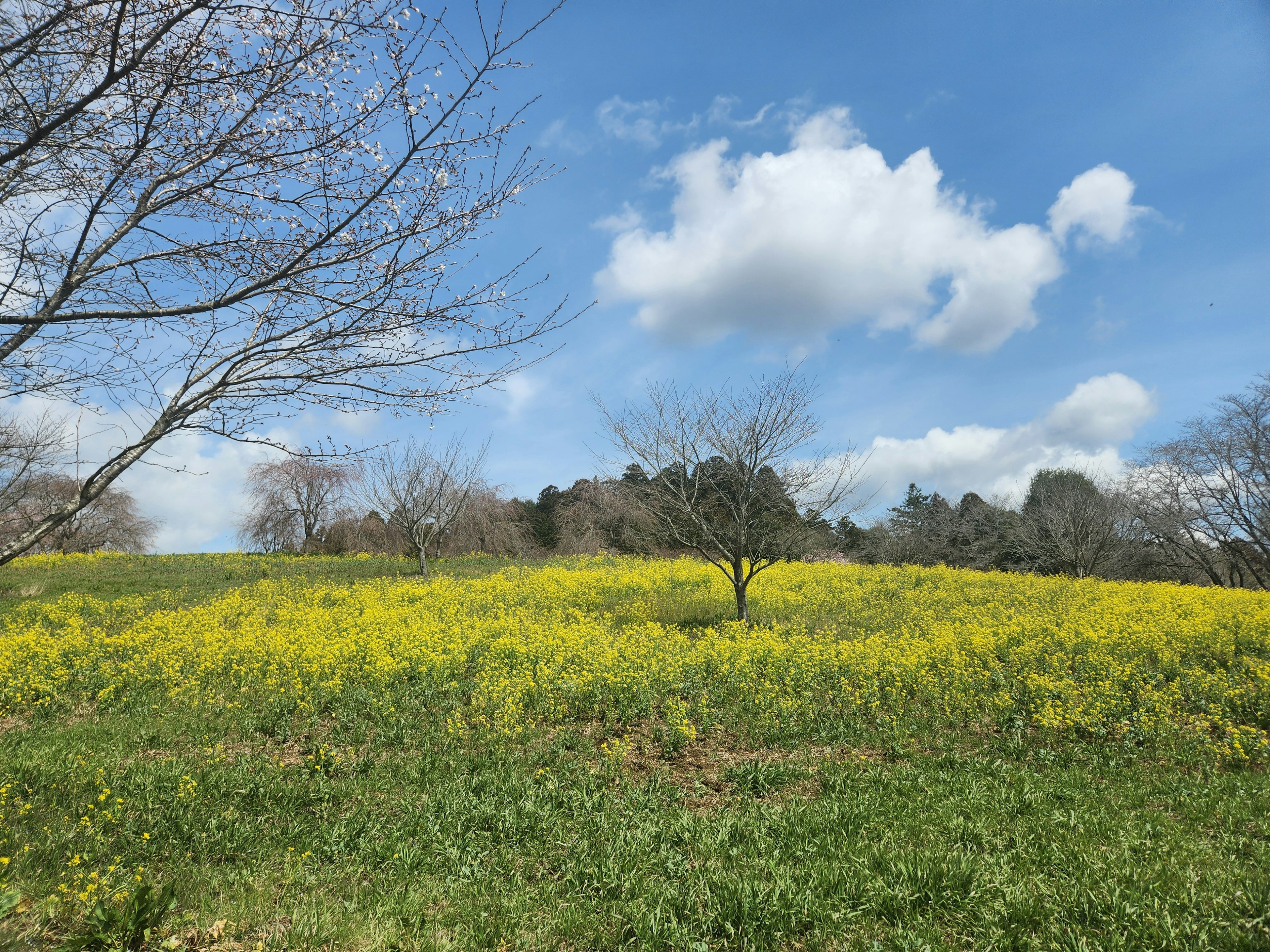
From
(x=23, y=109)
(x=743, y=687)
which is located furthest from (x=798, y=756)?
(x=23, y=109)

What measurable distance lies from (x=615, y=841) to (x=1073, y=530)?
86.1 feet

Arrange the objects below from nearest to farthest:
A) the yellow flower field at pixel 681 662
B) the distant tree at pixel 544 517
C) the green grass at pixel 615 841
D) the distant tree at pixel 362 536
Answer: the green grass at pixel 615 841 → the yellow flower field at pixel 681 662 → the distant tree at pixel 362 536 → the distant tree at pixel 544 517

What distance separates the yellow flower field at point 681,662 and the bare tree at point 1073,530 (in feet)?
33.8

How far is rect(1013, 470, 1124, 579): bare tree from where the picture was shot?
78.5 feet

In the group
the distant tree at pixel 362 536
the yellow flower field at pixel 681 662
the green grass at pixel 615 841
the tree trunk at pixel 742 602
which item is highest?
the distant tree at pixel 362 536

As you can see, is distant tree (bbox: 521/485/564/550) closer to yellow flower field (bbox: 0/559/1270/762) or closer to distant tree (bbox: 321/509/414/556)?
distant tree (bbox: 321/509/414/556)

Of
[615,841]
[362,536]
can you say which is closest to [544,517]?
[362,536]

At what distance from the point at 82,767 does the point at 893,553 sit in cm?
3641

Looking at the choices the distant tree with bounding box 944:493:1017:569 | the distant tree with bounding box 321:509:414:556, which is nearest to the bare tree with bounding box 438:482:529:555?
the distant tree with bounding box 321:509:414:556

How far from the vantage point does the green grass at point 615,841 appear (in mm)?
3461

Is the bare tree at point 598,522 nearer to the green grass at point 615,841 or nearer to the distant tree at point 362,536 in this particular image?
the distant tree at point 362,536

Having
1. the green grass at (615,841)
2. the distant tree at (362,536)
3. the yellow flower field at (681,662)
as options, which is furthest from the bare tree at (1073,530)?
the distant tree at (362,536)

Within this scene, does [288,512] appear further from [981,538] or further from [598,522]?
[981,538]

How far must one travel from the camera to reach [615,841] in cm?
441
